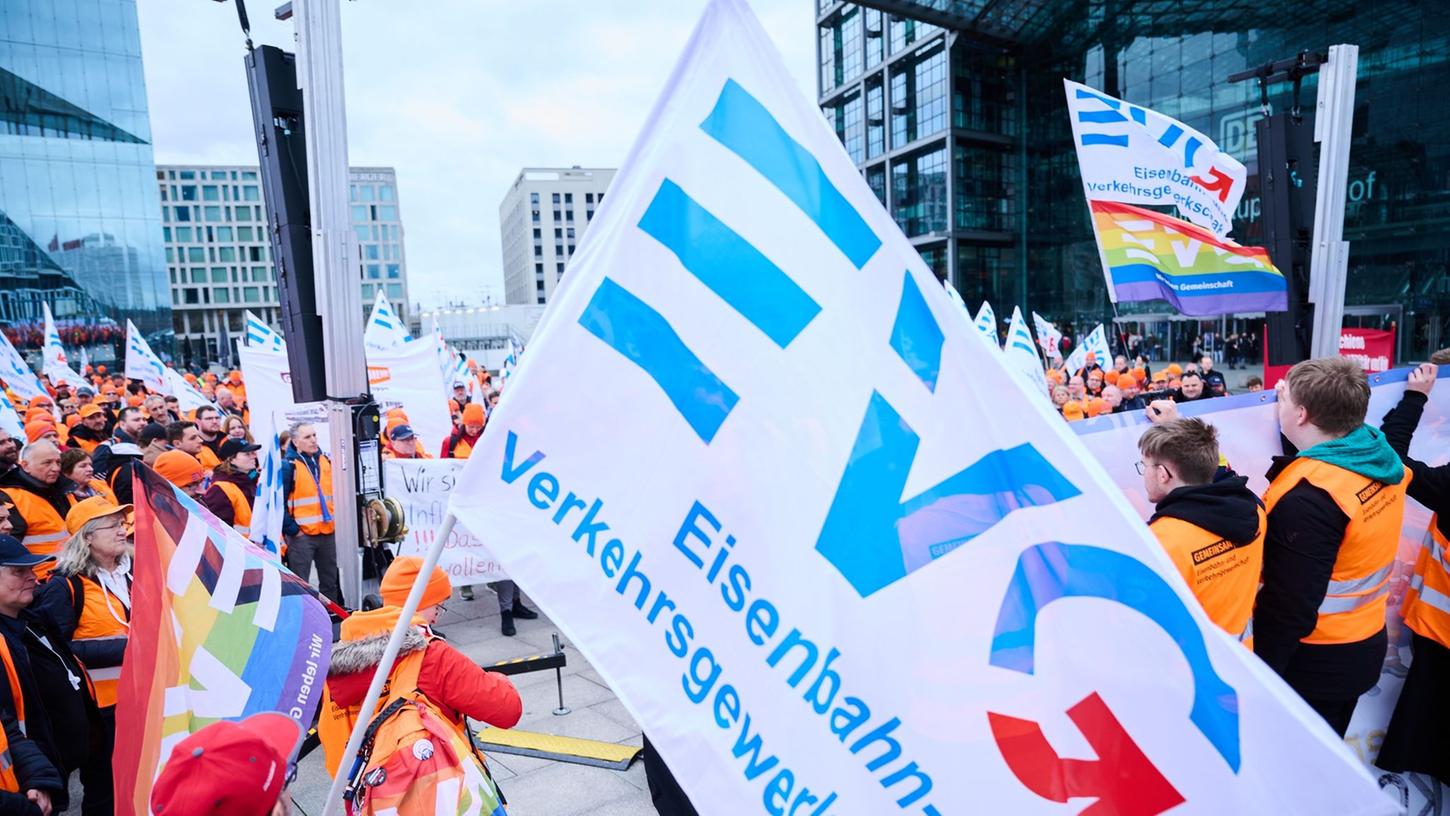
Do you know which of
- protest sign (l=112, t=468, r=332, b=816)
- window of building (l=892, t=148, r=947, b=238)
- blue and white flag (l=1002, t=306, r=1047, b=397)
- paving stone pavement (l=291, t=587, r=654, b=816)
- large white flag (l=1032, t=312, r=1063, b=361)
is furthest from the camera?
window of building (l=892, t=148, r=947, b=238)

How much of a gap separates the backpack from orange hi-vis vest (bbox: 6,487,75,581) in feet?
13.5

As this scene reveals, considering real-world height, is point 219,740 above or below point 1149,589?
below

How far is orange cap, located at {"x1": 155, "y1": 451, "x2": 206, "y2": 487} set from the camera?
194 inches

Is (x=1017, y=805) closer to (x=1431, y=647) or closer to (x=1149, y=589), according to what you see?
(x=1149, y=589)

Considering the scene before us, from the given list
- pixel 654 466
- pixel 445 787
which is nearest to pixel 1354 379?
pixel 654 466

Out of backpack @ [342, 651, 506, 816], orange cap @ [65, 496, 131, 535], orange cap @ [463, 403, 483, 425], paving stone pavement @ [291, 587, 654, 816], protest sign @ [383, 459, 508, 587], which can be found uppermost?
orange cap @ [463, 403, 483, 425]

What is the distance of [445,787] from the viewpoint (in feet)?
7.26

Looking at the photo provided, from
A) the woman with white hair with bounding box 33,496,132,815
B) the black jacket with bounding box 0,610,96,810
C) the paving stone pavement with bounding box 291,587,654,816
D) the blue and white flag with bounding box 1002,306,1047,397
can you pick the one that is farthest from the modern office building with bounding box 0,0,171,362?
the black jacket with bounding box 0,610,96,810

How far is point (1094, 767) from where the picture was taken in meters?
1.44

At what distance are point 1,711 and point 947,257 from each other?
41692 mm

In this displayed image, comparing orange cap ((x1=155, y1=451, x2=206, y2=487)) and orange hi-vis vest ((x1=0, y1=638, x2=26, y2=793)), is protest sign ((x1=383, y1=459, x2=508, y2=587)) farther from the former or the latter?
orange hi-vis vest ((x1=0, y1=638, x2=26, y2=793))

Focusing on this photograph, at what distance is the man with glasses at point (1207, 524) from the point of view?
228cm

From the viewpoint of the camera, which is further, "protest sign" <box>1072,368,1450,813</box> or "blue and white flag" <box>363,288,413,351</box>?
"blue and white flag" <box>363,288,413,351</box>

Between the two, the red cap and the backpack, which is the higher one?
the red cap
